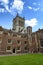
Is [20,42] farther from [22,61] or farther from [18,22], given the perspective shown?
[18,22]

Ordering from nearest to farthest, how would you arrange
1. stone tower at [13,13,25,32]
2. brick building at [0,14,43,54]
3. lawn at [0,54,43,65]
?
1. lawn at [0,54,43,65]
2. brick building at [0,14,43,54]
3. stone tower at [13,13,25,32]

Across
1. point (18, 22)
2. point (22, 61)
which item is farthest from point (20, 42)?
point (18, 22)

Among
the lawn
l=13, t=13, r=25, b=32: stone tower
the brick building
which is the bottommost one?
the lawn

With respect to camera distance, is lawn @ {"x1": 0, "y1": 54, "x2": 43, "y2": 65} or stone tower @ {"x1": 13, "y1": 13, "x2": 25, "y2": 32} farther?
stone tower @ {"x1": 13, "y1": 13, "x2": 25, "y2": 32}

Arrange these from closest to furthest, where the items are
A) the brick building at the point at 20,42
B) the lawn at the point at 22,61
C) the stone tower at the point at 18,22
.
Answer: the lawn at the point at 22,61, the brick building at the point at 20,42, the stone tower at the point at 18,22

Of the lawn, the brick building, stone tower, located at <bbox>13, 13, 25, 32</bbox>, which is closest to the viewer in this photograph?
the lawn

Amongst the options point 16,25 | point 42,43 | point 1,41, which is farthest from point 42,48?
point 16,25

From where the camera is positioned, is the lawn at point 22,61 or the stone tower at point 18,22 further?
the stone tower at point 18,22

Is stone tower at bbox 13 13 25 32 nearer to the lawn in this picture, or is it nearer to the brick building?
the brick building

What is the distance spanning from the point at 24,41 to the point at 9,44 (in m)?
8.08

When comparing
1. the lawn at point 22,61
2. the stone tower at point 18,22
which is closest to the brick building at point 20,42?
the lawn at point 22,61

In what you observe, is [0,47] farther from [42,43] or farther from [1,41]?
[42,43]

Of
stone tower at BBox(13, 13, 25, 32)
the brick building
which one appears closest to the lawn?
the brick building

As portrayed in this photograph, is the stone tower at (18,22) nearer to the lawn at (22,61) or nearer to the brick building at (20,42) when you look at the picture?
the brick building at (20,42)
